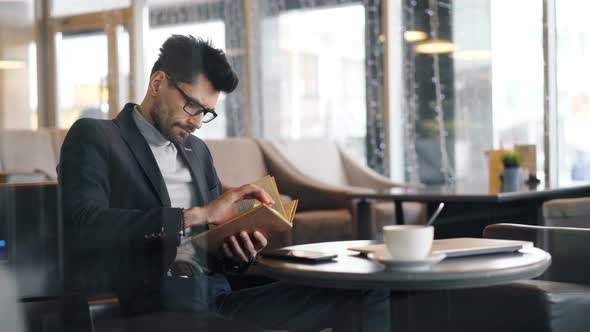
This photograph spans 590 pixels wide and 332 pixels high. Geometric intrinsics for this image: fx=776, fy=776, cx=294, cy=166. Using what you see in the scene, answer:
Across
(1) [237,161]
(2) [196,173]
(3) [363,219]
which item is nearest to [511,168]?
(3) [363,219]

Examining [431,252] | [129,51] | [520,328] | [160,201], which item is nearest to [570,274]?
[520,328]

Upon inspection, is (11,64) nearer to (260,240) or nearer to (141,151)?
(141,151)

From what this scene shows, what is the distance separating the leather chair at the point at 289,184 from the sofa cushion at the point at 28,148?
9.7 inches

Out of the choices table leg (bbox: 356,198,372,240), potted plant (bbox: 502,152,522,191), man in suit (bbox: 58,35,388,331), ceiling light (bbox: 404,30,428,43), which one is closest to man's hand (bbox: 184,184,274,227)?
man in suit (bbox: 58,35,388,331)

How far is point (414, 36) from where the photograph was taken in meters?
1.99

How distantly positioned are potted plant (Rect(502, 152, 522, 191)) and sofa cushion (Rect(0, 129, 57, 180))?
4.53 ft

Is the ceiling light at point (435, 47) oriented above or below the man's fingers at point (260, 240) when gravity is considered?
above

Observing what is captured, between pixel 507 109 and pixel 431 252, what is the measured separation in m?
0.95

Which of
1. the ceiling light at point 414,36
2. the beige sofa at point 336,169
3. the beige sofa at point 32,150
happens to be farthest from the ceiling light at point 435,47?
the beige sofa at point 32,150

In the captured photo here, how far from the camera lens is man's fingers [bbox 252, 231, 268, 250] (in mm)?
1089

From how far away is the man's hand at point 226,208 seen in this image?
1119 millimetres

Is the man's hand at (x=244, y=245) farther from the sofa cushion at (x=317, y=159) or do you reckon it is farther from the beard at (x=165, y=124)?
the sofa cushion at (x=317, y=159)

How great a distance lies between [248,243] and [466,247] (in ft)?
1.00

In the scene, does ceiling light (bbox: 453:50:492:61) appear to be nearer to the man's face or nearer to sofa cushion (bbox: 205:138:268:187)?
sofa cushion (bbox: 205:138:268:187)
